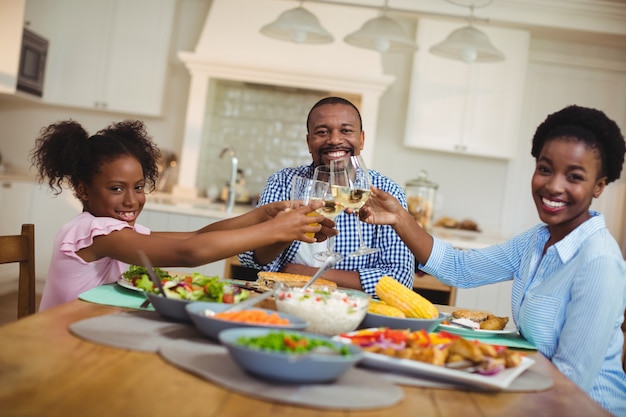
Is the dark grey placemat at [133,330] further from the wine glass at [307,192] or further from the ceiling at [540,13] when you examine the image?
the ceiling at [540,13]

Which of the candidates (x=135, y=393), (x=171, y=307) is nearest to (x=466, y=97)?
(x=171, y=307)

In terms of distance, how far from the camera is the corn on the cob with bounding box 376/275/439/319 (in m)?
1.49

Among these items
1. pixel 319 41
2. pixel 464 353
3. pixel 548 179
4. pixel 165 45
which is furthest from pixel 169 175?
pixel 464 353

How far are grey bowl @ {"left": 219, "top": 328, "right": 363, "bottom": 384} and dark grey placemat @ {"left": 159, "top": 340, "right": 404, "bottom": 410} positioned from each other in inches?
0.6

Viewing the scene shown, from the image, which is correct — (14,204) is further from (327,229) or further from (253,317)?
(253,317)

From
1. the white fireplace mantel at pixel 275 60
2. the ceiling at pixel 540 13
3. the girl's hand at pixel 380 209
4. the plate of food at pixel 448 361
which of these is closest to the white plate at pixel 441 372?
the plate of food at pixel 448 361

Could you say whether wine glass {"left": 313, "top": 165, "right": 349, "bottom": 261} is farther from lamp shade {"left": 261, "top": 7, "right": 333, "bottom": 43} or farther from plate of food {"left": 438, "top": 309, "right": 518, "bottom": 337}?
lamp shade {"left": 261, "top": 7, "right": 333, "bottom": 43}

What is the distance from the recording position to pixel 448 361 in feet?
3.80

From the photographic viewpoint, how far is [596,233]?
155 cm

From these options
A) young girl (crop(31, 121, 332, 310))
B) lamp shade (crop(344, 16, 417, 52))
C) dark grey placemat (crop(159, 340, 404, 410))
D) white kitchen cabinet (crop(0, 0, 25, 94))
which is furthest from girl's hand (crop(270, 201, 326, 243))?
white kitchen cabinet (crop(0, 0, 25, 94))

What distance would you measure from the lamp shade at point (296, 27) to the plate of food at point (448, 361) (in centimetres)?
292

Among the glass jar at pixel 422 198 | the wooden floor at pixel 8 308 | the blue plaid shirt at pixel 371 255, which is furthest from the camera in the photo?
the glass jar at pixel 422 198

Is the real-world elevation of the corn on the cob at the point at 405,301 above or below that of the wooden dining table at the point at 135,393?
above

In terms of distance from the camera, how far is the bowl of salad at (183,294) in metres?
1.32
